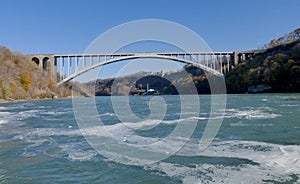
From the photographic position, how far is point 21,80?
35.6 m

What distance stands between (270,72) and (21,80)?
38.4 m

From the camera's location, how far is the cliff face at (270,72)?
114ft

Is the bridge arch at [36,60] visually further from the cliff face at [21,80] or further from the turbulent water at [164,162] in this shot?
the turbulent water at [164,162]

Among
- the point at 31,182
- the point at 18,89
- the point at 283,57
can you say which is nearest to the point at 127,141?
the point at 31,182

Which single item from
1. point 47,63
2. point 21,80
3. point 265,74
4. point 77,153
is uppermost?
point 47,63

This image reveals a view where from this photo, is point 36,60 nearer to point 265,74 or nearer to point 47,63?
point 47,63

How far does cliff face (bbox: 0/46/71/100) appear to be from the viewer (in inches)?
1217

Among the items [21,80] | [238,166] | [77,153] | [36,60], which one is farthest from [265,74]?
[36,60]

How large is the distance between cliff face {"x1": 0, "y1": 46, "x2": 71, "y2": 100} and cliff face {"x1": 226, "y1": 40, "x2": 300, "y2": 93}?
33.6 m

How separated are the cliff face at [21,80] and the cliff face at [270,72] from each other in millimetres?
33630

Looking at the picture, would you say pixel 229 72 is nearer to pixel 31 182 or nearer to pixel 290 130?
pixel 290 130

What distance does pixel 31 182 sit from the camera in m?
2.91

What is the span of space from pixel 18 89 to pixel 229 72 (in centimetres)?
3724

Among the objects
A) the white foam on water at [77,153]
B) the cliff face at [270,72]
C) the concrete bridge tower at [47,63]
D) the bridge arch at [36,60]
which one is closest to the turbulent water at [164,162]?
the white foam on water at [77,153]
